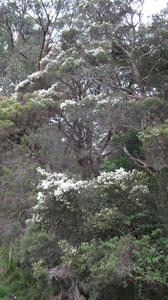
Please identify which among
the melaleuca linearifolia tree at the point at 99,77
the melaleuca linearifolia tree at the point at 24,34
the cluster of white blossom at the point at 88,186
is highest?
the melaleuca linearifolia tree at the point at 24,34

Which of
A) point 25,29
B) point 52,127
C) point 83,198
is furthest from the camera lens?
point 25,29

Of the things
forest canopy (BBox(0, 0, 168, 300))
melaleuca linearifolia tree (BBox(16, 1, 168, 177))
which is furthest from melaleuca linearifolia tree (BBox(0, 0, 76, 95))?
melaleuca linearifolia tree (BBox(16, 1, 168, 177))

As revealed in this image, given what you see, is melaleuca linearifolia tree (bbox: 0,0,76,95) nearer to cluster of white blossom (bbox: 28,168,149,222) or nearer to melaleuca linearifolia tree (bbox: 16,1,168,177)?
melaleuca linearifolia tree (bbox: 16,1,168,177)

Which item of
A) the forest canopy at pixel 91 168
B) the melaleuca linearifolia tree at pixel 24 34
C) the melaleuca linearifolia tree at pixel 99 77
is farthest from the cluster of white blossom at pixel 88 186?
the melaleuca linearifolia tree at pixel 24 34

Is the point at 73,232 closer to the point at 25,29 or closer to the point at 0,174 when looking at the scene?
the point at 0,174

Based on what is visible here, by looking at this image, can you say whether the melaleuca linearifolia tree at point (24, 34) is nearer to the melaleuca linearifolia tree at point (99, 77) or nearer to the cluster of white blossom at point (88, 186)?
the melaleuca linearifolia tree at point (99, 77)

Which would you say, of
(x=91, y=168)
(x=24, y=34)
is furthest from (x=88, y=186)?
(x=24, y=34)

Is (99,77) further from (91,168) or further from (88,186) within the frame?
(88,186)

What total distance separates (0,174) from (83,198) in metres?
3.70

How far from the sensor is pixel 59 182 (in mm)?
7203

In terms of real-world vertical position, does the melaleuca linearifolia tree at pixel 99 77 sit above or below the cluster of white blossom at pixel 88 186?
above

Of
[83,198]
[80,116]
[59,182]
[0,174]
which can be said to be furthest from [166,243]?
[0,174]

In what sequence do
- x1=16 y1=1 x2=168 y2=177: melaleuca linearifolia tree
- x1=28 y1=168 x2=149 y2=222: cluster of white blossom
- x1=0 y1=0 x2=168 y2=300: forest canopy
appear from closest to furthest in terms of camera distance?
x1=0 y1=0 x2=168 y2=300: forest canopy, x1=28 y1=168 x2=149 y2=222: cluster of white blossom, x1=16 y1=1 x2=168 y2=177: melaleuca linearifolia tree

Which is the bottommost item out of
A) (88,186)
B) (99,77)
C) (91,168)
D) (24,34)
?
(88,186)
